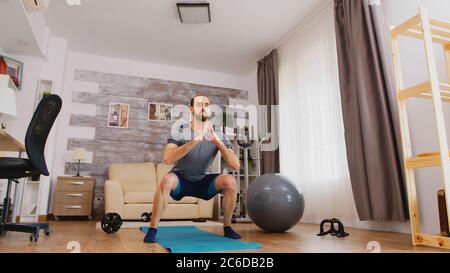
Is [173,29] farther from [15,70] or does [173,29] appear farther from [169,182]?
[169,182]

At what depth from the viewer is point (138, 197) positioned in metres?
3.94

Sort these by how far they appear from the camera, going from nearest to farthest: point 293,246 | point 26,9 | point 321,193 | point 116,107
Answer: point 293,246, point 26,9, point 321,193, point 116,107

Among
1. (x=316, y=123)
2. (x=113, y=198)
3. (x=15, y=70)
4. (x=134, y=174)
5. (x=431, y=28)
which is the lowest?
(x=113, y=198)

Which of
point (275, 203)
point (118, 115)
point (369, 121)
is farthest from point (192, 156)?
point (118, 115)

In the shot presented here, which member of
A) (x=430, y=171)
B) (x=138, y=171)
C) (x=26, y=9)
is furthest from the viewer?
(x=138, y=171)

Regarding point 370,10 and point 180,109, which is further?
point 180,109

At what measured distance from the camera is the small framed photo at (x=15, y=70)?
3875 mm

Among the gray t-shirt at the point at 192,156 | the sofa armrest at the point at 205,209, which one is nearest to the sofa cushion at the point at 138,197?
the sofa armrest at the point at 205,209

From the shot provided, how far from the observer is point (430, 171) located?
7.85 ft

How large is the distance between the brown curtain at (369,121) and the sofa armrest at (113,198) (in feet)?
8.81

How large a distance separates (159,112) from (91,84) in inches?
43.6

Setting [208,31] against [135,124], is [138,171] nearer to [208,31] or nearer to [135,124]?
[135,124]

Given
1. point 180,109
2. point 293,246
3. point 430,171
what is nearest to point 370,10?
point 430,171
